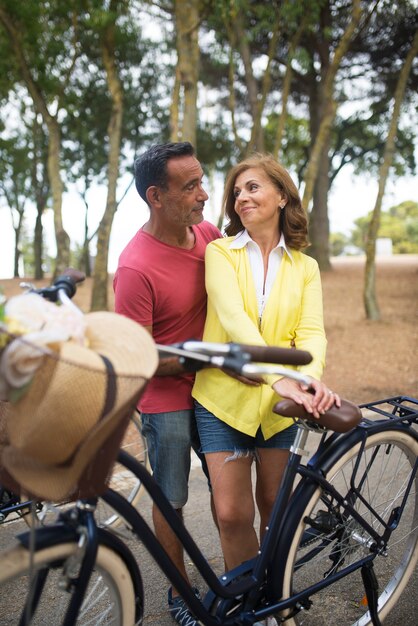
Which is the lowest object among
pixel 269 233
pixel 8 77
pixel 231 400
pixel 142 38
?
pixel 231 400

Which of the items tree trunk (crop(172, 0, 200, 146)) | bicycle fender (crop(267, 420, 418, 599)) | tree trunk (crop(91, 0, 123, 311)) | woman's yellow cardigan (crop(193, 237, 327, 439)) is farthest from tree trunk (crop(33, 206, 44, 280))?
bicycle fender (crop(267, 420, 418, 599))

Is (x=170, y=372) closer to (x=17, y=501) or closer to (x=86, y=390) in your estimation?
(x=86, y=390)

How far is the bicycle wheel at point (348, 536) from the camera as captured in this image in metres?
2.48

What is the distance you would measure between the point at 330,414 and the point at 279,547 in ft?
1.80

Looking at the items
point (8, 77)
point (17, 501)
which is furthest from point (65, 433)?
point (8, 77)

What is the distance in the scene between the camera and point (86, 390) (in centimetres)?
158

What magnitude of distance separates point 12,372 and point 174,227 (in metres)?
1.40

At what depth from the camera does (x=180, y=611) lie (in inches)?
113

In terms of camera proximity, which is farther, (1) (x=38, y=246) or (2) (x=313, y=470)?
(1) (x=38, y=246)

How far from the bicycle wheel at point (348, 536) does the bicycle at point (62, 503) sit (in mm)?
729

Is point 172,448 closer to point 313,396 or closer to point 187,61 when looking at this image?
point 313,396

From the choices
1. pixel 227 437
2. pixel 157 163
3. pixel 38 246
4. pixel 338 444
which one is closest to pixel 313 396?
pixel 338 444

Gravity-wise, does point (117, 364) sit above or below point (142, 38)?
below

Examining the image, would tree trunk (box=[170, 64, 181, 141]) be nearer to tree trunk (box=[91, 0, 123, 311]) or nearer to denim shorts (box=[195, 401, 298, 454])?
tree trunk (box=[91, 0, 123, 311])
